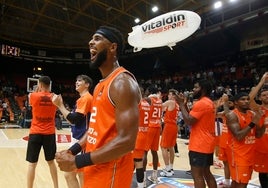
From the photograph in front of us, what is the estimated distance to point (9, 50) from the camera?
1917cm

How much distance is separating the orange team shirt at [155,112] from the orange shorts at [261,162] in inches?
70.1

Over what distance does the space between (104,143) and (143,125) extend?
2775 mm

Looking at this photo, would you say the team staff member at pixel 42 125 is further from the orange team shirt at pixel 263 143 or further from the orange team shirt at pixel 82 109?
the orange team shirt at pixel 263 143

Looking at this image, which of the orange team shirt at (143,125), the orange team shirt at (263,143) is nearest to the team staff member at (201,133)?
the orange team shirt at (263,143)

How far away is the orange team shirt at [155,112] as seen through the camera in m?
4.81

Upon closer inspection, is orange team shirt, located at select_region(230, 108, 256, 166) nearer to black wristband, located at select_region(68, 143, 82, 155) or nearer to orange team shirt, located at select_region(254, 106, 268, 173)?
orange team shirt, located at select_region(254, 106, 268, 173)

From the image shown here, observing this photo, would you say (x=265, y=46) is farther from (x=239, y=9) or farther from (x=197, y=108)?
(x=197, y=108)

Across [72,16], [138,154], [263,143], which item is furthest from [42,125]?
[72,16]

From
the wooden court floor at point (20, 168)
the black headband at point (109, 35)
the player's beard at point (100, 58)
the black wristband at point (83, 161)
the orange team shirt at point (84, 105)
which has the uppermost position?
the black headband at point (109, 35)

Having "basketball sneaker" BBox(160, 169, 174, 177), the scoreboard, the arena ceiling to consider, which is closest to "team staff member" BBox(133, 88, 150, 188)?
"basketball sneaker" BBox(160, 169, 174, 177)

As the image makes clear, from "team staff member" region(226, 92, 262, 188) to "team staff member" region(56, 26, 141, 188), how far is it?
1.83 meters

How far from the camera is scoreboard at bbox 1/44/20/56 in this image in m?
→ 18.8

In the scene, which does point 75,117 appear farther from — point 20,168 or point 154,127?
point 20,168

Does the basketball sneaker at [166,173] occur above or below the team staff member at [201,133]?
below
